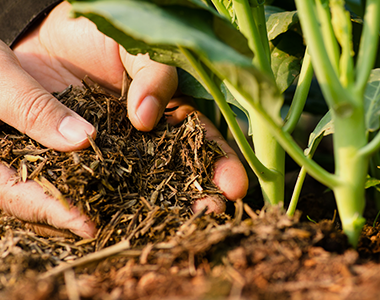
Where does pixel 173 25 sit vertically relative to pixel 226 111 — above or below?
above

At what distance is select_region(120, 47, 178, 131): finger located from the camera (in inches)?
42.3

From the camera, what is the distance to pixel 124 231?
0.85 meters

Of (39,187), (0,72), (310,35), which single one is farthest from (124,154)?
(310,35)

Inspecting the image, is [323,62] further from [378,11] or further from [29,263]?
[29,263]

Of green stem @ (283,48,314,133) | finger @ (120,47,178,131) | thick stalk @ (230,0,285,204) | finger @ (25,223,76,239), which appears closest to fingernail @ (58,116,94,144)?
finger @ (120,47,178,131)

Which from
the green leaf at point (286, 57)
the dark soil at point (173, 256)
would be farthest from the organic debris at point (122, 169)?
the green leaf at point (286, 57)

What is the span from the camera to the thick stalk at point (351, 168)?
63 centimetres

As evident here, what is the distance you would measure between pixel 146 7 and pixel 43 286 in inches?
20.1

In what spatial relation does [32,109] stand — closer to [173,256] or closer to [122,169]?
[122,169]

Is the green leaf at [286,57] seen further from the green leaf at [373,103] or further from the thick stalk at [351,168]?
the thick stalk at [351,168]

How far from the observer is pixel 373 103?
77 cm

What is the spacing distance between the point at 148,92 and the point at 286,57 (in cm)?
54

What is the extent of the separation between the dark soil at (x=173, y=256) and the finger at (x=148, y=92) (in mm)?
201

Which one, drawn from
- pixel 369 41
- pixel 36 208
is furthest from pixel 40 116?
pixel 369 41
